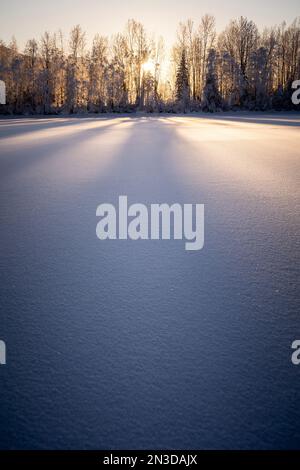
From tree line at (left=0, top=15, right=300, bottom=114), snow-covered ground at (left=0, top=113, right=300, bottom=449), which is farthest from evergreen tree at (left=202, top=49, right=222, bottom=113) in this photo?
snow-covered ground at (left=0, top=113, right=300, bottom=449)

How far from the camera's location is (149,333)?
1401 mm

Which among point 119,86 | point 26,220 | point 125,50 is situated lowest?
point 26,220

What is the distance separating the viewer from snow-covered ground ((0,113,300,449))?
1.00m

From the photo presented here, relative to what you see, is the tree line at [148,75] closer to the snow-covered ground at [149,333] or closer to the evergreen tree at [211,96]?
the evergreen tree at [211,96]

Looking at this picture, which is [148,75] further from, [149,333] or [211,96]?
[149,333]

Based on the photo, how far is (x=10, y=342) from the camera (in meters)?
1.36

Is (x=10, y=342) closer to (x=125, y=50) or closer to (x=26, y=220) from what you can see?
(x=26, y=220)

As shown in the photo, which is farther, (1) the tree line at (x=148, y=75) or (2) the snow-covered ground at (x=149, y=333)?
(1) the tree line at (x=148, y=75)

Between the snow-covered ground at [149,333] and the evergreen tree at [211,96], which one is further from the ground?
the evergreen tree at [211,96]

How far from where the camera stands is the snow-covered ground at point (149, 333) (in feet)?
3.28

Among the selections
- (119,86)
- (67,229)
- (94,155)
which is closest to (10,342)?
(67,229)

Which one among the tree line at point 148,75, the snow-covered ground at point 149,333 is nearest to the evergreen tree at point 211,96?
the tree line at point 148,75

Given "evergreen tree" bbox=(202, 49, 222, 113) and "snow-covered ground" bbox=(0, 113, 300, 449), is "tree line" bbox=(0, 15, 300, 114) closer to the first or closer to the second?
"evergreen tree" bbox=(202, 49, 222, 113)
